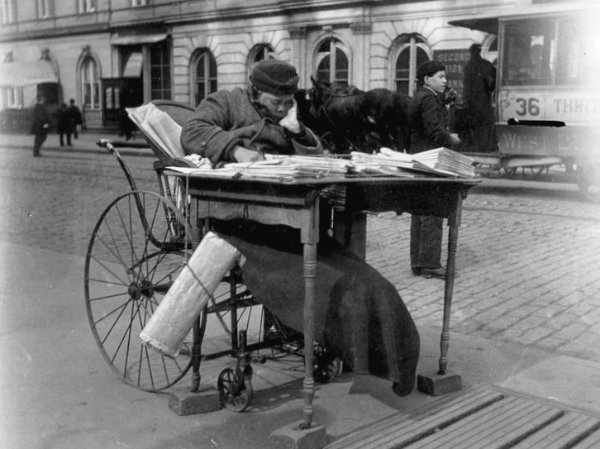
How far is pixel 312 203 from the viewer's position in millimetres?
3139

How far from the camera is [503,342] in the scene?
189 inches

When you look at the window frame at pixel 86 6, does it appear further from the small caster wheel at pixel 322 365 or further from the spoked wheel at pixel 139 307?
the small caster wheel at pixel 322 365

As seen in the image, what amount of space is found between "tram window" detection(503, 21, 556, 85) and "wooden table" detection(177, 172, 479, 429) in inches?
401

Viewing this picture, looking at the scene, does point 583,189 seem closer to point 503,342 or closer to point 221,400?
point 503,342

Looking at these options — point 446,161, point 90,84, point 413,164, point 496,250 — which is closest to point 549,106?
point 496,250

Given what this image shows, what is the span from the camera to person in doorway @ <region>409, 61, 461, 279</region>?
683 cm

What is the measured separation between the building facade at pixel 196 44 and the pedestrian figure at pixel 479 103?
2.52 meters

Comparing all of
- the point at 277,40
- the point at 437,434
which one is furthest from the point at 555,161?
the point at 277,40

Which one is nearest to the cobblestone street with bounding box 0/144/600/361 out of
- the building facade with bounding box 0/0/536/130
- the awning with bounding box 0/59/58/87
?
the building facade with bounding box 0/0/536/130

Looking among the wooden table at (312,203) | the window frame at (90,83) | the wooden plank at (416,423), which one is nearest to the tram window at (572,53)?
the wooden table at (312,203)

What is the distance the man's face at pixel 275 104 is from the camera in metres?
3.90

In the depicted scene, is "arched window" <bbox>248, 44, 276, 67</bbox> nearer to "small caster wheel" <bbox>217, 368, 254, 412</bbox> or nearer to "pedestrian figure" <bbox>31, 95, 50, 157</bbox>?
"pedestrian figure" <bbox>31, 95, 50, 157</bbox>

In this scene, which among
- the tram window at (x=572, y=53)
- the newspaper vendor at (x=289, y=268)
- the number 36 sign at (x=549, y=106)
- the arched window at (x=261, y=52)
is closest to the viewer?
the newspaper vendor at (x=289, y=268)

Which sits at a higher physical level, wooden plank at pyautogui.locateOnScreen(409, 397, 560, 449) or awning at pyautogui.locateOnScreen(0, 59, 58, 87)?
awning at pyautogui.locateOnScreen(0, 59, 58, 87)
